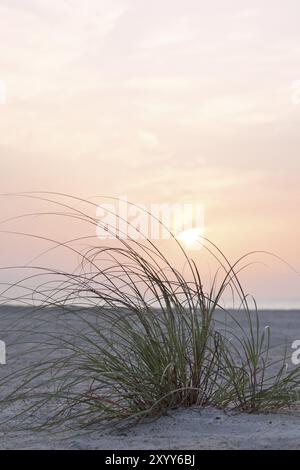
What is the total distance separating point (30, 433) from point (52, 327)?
271 inches

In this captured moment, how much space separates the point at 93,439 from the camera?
11.1 feet

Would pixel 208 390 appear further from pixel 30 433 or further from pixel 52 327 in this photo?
pixel 52 327

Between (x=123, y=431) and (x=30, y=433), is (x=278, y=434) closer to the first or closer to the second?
(x=123, y=431)

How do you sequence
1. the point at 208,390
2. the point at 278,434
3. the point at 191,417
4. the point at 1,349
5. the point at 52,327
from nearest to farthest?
the point at 278,434 → the point at 191,417 → the point at 208,390 → the point at 1,349 → the point at 52,327

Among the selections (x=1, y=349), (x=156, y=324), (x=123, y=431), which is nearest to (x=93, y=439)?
(x=123, y=431)

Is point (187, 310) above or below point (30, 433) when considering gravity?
above
